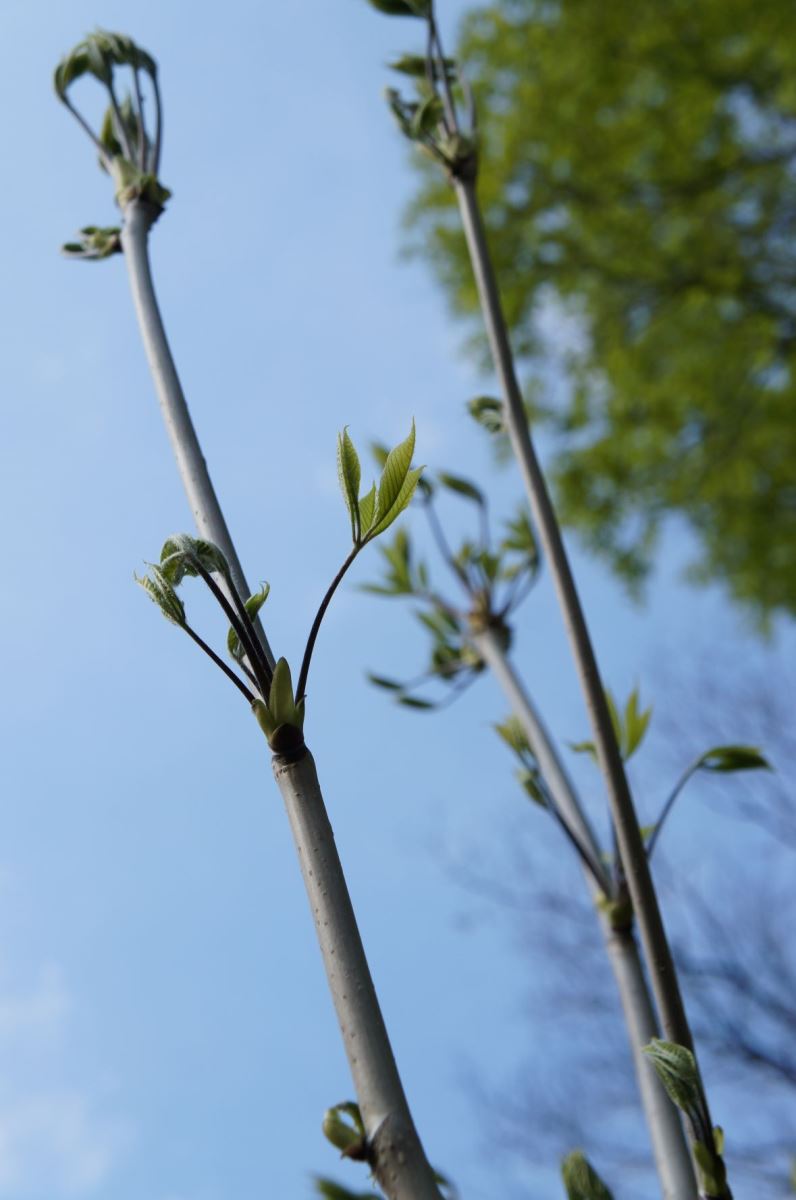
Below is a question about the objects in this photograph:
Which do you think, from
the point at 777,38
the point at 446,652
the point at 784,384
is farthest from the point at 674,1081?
the point at 784,384

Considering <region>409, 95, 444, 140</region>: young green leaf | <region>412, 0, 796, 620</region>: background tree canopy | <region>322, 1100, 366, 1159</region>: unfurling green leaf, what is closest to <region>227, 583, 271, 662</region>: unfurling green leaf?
<region>322, 1100, 366, 1159</region>: unfurling green leaf

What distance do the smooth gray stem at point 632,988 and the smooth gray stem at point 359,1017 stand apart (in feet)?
0.55

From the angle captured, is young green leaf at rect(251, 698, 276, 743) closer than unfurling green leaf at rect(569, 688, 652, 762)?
Yes

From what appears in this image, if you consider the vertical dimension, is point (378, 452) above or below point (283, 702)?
above

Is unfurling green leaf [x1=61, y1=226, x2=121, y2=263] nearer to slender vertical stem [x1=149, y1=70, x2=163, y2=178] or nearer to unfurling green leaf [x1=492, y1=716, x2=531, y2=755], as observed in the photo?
slender vertical stem [x1=149, y1=70, x2=163, y2=178]

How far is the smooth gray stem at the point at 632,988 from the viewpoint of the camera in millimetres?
451

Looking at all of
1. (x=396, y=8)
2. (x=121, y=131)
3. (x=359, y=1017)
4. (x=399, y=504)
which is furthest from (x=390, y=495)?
(x=396, y=8)

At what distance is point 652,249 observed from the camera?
4.71m

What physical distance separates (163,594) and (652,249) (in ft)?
15.6

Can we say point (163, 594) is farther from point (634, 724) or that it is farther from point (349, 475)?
point (634, 724)

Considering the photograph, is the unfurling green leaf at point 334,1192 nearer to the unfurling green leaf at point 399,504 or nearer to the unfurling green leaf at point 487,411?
the unfurling green leaf at point 399,504

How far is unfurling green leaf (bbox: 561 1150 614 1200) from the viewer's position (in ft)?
1.20

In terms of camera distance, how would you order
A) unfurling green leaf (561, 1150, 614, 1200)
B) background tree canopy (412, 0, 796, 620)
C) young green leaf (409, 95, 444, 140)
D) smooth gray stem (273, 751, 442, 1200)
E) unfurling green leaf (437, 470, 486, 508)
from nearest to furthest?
smooth gray stem (273, 751, 442, 1200), unfurling green leaf (561, 1150, 614, 1200), young green leaf (409, 95, 444, 140), unfurling green leaf (437, 470, 486, 508), background tree canopy (412, 0, 796, 620)

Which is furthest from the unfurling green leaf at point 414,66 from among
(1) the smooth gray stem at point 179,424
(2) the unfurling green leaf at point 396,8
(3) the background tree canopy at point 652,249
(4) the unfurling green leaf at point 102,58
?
(3) the background tree canopy at point 652,249
